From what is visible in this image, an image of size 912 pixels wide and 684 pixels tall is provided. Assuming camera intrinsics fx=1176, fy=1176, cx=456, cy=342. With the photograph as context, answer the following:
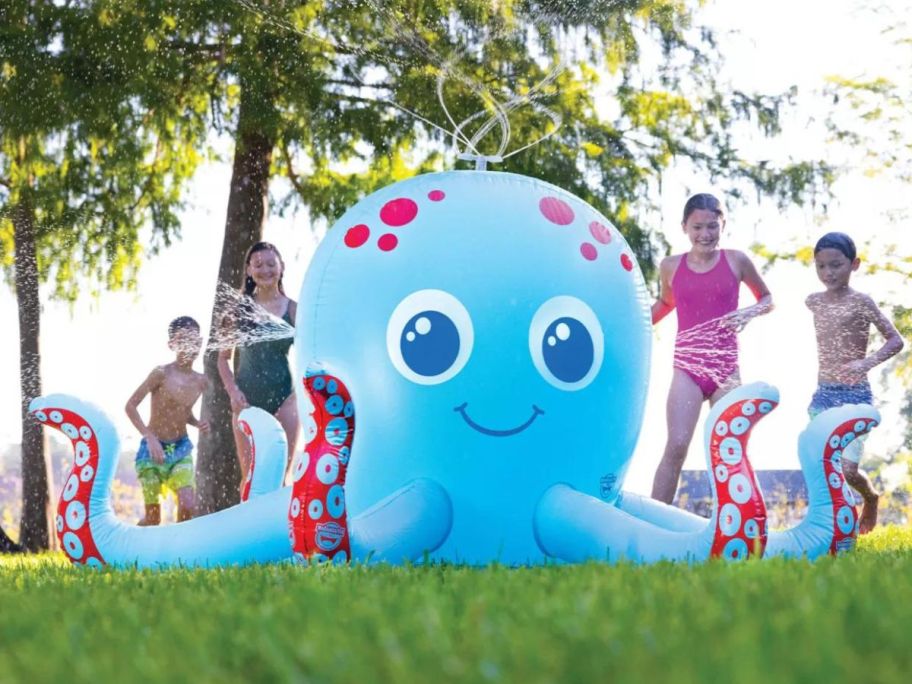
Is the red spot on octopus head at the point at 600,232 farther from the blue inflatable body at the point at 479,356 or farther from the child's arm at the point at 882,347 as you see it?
the child's arm at the point at 882,347

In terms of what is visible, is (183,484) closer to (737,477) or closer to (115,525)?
(115,525)

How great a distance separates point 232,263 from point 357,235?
5876 mm

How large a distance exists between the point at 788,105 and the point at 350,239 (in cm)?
793

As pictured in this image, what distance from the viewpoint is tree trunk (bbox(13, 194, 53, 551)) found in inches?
437

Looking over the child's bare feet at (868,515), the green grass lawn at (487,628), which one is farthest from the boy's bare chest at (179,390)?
the green grass lawn at (487,628)

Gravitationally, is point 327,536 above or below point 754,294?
below

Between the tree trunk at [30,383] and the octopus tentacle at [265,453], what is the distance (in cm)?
624

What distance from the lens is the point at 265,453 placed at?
5426mm

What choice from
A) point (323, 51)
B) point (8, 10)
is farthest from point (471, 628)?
point (8, 10)

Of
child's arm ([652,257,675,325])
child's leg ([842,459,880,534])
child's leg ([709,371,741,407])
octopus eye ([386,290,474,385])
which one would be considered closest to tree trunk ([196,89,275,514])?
child's arm ([652,257,675,325])

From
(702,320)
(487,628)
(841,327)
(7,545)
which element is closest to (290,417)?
(702,320)

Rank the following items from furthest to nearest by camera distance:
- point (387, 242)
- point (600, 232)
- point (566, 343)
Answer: point (600, 232), point (387, 242), point (566, 343)

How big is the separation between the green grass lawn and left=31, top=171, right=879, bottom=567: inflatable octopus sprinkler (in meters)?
0.90

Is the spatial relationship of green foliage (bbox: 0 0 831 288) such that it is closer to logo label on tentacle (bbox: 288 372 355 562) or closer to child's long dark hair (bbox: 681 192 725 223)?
child's long dark hair (bbox: 681 192 725 223)
